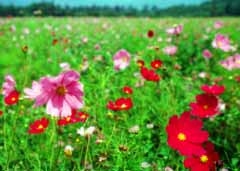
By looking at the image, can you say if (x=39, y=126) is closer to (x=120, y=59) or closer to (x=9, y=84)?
(x=9, y=84)

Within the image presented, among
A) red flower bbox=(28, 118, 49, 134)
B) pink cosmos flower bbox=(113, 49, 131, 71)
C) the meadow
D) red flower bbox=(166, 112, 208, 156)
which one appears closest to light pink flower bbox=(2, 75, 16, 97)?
the meadow

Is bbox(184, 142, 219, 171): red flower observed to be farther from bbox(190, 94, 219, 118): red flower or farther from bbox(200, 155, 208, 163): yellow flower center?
bbox(190, 94, 219, 118): red flower

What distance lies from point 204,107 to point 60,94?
76 centimetres

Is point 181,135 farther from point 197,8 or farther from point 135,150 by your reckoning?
point 197,8

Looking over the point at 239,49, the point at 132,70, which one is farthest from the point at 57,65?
the point at 239,49

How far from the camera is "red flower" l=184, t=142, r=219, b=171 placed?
1.26 m

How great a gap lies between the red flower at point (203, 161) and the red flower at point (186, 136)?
0.27 ft

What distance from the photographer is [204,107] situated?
1.59 metres

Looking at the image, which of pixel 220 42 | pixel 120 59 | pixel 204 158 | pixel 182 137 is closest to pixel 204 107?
pixel 204 158

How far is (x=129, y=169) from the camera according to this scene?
146 cm

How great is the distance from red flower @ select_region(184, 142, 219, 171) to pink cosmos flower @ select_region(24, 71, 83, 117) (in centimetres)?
44

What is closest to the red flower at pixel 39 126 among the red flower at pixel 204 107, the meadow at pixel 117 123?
the meadow at pixel 117 123

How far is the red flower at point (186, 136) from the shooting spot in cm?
115

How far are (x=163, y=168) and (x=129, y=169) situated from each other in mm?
141
